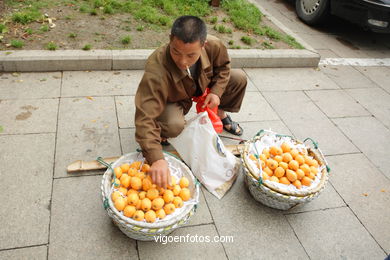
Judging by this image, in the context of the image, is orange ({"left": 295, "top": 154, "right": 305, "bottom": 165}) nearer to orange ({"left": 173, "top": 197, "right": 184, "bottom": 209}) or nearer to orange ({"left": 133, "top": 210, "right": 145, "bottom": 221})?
orange ({"left": 173, "top": 197, "right": 184, "bottom": 209})

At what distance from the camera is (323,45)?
6148 millimetres

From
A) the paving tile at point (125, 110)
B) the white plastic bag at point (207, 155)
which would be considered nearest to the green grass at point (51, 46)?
the paving tile at point (125, 110)

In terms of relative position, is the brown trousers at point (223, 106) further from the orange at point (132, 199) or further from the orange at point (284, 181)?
the orange at point (284, 181)

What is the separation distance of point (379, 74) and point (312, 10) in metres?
2.09

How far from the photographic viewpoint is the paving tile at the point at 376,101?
443 centimetres

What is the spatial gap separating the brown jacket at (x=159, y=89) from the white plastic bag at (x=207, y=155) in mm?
312

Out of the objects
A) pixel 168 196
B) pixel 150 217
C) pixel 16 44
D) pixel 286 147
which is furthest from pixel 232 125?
pixel 16 44

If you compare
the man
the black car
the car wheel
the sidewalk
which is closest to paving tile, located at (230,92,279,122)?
the sidewalk

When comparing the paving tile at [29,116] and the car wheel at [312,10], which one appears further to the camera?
the car wheel at [312,10]

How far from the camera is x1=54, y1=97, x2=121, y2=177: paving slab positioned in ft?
9.85

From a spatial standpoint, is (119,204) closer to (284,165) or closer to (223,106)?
(284,165)

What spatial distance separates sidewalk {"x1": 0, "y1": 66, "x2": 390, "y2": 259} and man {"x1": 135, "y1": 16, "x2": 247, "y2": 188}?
2.17ft

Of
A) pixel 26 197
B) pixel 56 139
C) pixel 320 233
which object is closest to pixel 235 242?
pixel 320 233

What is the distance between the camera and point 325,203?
9.75ft
